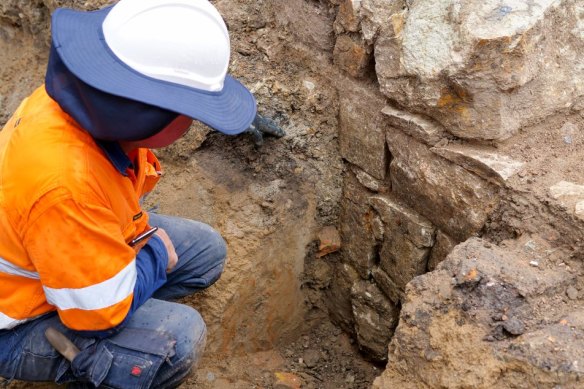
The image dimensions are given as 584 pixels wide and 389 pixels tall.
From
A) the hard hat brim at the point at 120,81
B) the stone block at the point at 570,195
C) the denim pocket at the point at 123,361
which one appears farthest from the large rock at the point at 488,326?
the hard hat brim at the point at 120,81

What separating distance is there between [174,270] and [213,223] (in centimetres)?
55

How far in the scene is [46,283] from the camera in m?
1.65

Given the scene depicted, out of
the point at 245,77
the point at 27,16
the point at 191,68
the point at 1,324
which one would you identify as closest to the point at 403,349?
the point at 191,68

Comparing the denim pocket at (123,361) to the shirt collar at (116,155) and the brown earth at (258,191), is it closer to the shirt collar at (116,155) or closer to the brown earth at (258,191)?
the shirt collar at (116,155)

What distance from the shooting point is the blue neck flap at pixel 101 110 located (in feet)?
5.00

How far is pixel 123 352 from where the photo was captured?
1875mm

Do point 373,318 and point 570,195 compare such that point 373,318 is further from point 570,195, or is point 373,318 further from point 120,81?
point 120,81

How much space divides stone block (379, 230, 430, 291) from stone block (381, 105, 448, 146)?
0.46 metres

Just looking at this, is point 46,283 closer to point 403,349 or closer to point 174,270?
point 174,270

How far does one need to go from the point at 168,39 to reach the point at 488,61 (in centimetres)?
110

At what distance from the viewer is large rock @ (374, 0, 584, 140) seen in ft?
6.88

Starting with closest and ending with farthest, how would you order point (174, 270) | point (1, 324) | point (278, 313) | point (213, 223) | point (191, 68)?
point (191, 68)
point (1, 324)
point (174, 270)
point (213, 223)
point (278, 313)

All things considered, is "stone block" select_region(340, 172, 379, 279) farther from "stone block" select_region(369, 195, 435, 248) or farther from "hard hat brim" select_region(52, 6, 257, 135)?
"hard hat brim" select_region(52, 6, 257, 135)

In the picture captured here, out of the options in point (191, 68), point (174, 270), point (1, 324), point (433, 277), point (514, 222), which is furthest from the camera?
point (174, 270)
